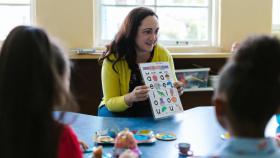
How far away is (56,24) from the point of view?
10.9ft

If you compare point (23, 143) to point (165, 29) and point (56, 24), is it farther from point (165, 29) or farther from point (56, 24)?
point (165, 29)

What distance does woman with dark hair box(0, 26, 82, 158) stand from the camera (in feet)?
3.42

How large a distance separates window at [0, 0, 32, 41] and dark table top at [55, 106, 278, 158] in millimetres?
1587

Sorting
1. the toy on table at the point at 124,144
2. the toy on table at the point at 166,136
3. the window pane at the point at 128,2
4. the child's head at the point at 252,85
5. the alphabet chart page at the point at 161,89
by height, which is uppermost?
the window pane at the point at 128,2

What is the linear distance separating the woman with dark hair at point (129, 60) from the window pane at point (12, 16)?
1220mm

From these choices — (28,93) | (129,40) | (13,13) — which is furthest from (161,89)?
(13,13)

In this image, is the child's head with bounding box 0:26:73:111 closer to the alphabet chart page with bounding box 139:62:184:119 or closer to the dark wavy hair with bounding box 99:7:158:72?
the alphabet chart page with bounding box 139:62:184:119

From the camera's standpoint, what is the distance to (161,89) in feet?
7.63

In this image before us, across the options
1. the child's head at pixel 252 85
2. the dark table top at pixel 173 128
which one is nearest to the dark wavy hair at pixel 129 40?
the dark table top at pixel 173 128

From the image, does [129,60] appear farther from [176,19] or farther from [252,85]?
[252,85]

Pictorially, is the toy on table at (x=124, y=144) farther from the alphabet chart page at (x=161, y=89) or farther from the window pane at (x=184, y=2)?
the window pane at (x=184, y=2)

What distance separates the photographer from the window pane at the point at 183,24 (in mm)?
3680

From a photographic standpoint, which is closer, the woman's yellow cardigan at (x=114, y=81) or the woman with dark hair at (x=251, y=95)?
the woman with dark hair at (x=251, y=95)

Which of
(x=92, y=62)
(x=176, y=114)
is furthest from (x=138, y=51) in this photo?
(x=92, y=62)
